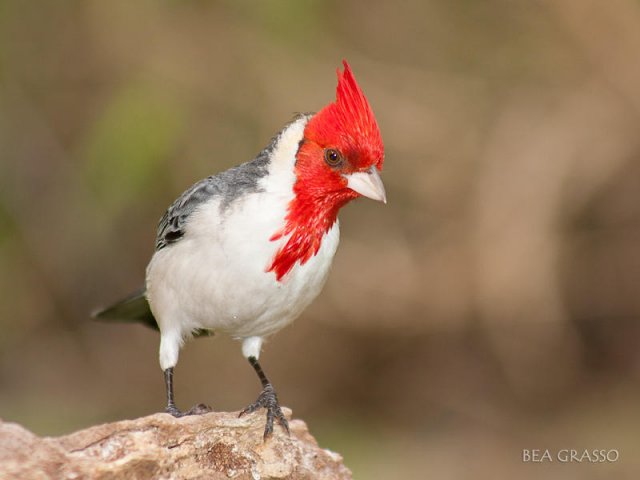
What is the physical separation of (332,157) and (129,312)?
7.12 ft

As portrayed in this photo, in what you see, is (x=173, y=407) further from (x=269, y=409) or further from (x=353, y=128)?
(x=353, y=128)

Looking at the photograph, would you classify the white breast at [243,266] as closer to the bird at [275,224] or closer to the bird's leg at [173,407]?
the bird at [275,224]

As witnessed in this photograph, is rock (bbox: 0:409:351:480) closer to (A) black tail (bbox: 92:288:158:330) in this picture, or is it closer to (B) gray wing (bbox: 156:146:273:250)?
(B) gray wing (bbox: 156:146:273:250)

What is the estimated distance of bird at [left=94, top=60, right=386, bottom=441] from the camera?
4938 millimetres

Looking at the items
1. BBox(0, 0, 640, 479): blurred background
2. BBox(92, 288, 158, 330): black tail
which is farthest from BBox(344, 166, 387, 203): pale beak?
BBox(0, 0, 640, 479): blurred background

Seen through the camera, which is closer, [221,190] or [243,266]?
[243,266]

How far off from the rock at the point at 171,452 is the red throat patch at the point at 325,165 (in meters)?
0.84

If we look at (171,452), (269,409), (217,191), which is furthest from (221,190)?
(171,452)

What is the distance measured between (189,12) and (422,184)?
9.44 feet

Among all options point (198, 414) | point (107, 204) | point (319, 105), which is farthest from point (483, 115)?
point (198, 414)

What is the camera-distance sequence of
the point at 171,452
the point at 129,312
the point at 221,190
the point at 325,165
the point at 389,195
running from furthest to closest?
the point at 389,195 → the point at 129,312 → the point at 221,190 → the point at 325,165 → the point at 171,452

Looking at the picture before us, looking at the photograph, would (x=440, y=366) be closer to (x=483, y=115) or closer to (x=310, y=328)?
(x=310, y=328)

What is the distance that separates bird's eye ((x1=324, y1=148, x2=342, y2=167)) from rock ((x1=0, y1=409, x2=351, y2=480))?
4.26 ft

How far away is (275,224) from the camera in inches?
197
